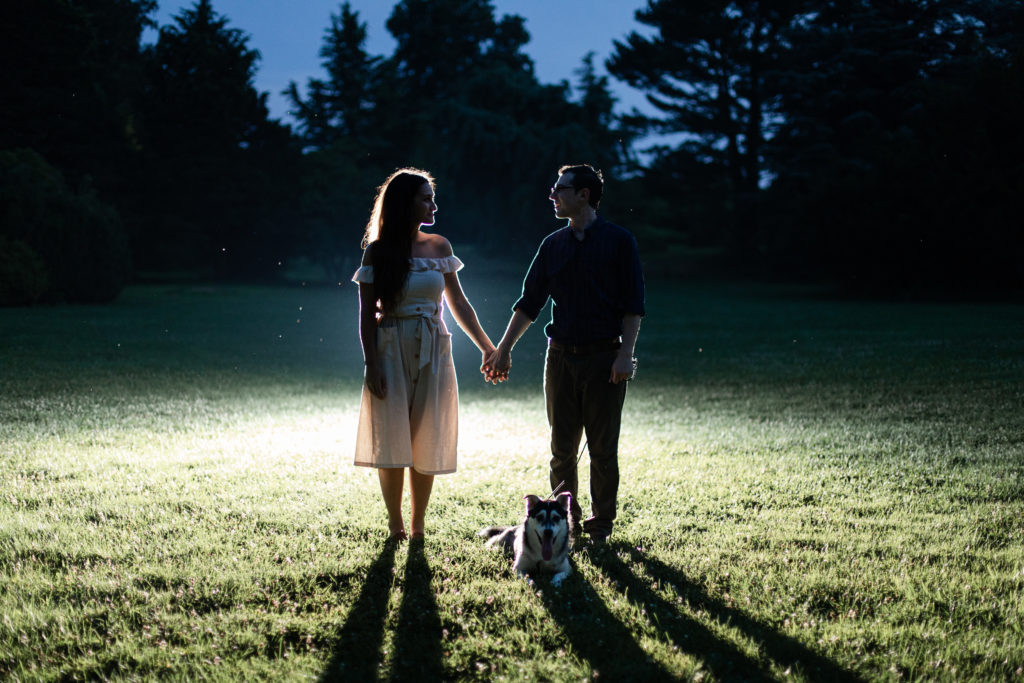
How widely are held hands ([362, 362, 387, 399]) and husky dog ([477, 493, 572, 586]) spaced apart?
1.03 metres

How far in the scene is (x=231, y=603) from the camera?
4078 mm

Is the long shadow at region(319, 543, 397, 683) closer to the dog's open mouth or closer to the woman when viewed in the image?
the woman

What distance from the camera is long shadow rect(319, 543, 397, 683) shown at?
3.42 m

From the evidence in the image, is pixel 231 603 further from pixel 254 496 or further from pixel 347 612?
pixel 254 496

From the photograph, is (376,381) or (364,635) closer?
(364,635)

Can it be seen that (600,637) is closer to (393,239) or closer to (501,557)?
(501,557)

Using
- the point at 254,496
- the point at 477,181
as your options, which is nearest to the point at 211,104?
the point at 477,181

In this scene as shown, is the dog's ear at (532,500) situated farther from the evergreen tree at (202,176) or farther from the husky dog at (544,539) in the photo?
the evergreen tree at (202,176)

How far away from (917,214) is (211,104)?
122 ft

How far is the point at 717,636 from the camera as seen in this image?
148 inches

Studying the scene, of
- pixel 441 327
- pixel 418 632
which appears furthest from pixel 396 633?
pixel 441 327

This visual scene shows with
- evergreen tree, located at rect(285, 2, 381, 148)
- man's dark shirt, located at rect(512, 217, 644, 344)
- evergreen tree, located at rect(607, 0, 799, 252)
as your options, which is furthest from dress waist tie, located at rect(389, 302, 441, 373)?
evergreen tree, located at rect(285, 2, 381, 148)

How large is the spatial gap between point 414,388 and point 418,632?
1.50 m

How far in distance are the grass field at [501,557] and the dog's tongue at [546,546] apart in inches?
6.2
